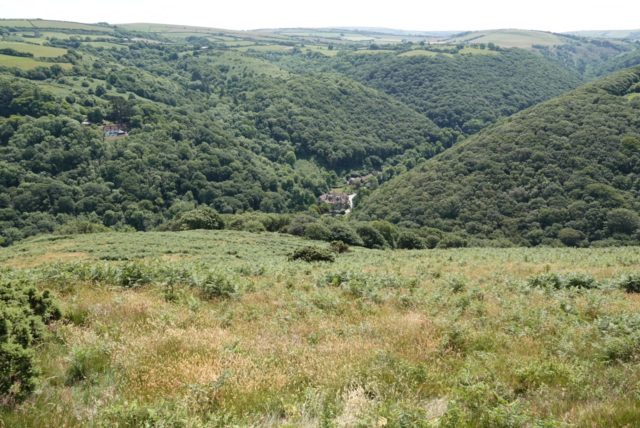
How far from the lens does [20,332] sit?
587cm

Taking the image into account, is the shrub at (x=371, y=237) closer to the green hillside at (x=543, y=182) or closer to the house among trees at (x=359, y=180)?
the green hillside at (x=543, y=182)

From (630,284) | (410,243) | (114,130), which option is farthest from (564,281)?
(114,130)

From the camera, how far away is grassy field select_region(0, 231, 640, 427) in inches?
184

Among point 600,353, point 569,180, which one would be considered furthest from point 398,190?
point 600,353

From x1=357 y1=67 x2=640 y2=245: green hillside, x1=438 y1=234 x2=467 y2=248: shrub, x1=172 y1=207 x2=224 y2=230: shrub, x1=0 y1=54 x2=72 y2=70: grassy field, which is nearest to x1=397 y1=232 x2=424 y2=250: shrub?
x1=438 y1=234 x2=467 y2=248: shrub

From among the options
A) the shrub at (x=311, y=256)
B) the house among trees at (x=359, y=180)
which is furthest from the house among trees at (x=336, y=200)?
the shrub at (x=311, y=256)

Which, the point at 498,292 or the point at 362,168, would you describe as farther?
the point at 362,168

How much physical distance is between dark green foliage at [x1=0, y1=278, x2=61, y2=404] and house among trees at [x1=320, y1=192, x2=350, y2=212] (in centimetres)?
10964

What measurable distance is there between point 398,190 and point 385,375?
8866 centimetres

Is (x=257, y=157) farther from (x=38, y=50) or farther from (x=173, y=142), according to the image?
(x=38, y=50)

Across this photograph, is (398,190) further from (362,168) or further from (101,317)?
(101,317)

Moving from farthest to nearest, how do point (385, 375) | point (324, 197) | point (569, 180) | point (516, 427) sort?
point (324, 197) → point (569, 180) → point (385, 375) → point (516, 427)

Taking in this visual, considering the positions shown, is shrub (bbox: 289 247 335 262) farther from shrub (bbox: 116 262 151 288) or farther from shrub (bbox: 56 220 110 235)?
shrub (bbox: 56 220 110 235)

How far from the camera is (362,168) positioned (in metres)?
151
